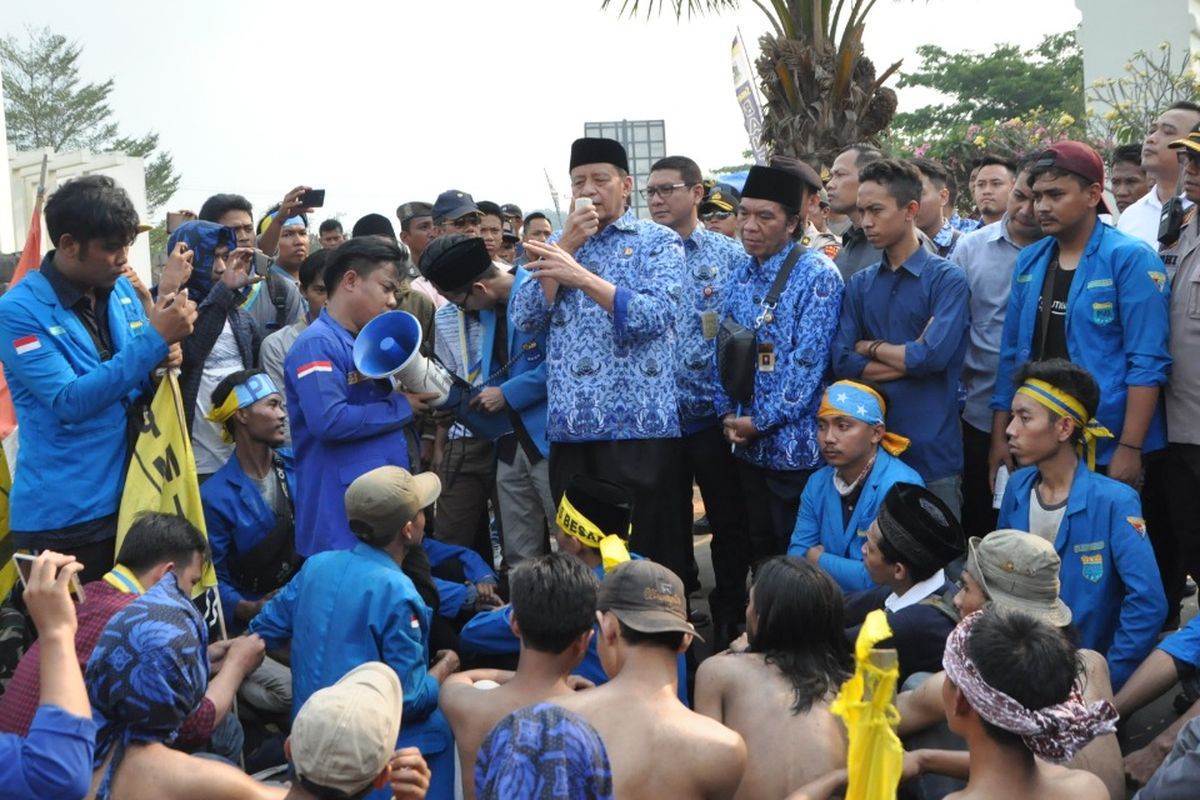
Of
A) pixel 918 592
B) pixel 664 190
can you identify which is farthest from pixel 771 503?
pixel 664 190

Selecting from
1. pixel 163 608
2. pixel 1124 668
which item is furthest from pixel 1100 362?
pixel 163 608

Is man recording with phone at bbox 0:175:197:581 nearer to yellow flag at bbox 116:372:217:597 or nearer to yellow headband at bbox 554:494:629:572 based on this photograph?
yellow flag at bbox 116:372:217:597

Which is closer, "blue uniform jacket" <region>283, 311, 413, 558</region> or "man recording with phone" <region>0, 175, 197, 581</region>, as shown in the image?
"man recording with phone" <region>0, 175, 197, 581</region>

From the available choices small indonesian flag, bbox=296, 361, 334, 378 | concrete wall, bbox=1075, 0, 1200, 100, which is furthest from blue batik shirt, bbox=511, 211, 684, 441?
concrete wall, bbox=1075, 0, 1200, 100

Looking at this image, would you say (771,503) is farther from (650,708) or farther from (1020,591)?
(650,708)

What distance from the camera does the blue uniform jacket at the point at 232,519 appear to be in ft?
18.4

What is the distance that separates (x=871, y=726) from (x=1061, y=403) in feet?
9.38

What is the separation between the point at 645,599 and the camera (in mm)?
3939

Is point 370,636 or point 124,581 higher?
point 124,581

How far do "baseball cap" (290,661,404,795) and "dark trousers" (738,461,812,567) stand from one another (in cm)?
321

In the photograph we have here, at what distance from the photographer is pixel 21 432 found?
4.89 m

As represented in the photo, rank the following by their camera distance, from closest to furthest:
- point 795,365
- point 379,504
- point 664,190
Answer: point 379,504
point 795,365
point 664,190

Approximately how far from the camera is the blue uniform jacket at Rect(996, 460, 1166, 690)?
4828mm

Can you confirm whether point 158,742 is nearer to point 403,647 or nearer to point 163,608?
point 163,608
